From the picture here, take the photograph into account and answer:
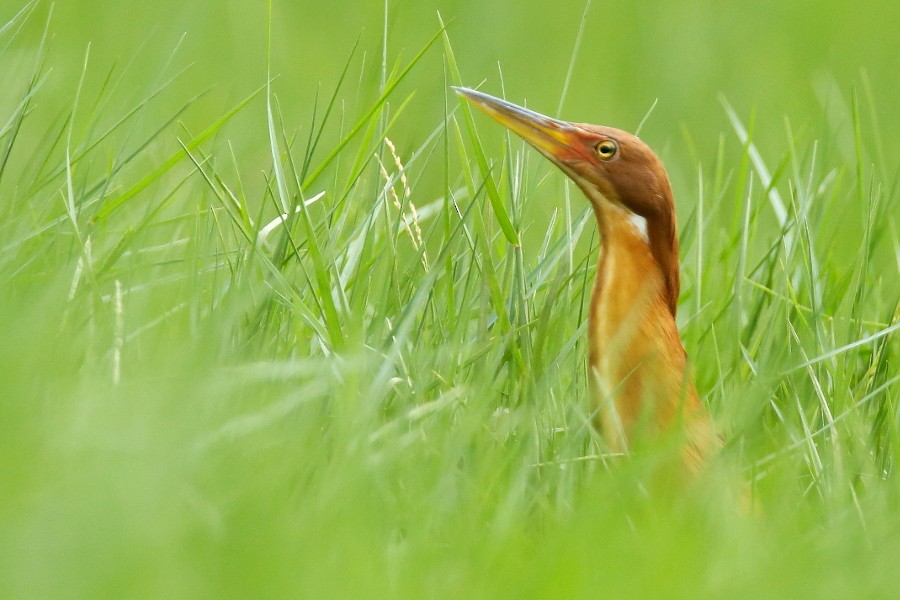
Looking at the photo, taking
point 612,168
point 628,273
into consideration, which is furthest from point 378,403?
point 612,168

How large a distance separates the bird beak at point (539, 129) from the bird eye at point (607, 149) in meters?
0.03

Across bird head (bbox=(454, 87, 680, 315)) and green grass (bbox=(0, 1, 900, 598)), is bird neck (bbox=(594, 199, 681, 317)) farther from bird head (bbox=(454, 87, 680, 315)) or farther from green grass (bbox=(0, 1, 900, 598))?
green grass (bbox=(0, 1, 900, 598))

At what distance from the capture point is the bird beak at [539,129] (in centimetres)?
293

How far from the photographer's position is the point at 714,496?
211 cm

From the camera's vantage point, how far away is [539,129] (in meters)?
2.96

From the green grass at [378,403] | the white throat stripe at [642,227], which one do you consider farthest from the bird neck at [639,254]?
the green grass at [378,403]

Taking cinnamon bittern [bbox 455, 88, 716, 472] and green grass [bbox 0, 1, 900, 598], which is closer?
green grass [bbox 0, 1, 900, 598]

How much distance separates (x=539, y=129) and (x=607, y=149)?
153 millimetres

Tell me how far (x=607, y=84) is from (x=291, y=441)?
5.47 m

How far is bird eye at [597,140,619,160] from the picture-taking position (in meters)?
2.88

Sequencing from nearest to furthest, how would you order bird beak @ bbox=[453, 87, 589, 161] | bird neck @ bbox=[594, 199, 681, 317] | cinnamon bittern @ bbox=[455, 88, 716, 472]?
cinnamon bittern @ bbox=[455, 88, 716, 472] < bird neck @ bbox=[594, 199, 681, 317] < bird beak @ bbox=[453, 87, 589, 161]

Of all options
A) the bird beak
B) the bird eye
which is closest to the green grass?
the bird beak

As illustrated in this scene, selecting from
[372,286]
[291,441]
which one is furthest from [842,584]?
[372,286]

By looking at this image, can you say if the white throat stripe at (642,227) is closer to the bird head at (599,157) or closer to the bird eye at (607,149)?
the bird head at (599,157)
